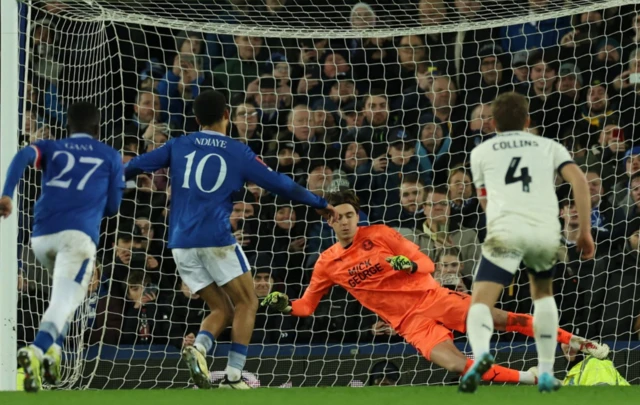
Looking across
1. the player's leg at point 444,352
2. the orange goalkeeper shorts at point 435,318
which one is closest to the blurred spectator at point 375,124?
the orange goalkeeper shorts at point 435,318

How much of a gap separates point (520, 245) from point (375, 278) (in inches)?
113

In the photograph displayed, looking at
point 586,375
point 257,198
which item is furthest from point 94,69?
point 586,375

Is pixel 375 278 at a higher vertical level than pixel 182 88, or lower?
lower

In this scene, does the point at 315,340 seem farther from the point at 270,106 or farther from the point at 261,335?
the point at 270,106

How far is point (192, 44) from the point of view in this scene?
10695 mm

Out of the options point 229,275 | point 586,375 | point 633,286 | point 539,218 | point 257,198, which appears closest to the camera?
point 539,218

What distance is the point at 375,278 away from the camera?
8.29 metres

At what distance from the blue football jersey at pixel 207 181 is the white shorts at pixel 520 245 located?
1685 mm

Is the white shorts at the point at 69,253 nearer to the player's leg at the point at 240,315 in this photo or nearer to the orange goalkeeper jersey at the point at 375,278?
the player's leg at the point at 240,315

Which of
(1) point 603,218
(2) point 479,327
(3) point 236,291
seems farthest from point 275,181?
(1) point 603,218

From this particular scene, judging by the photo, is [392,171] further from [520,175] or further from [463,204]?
[520,175]

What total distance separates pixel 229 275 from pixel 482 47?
15.5 ft

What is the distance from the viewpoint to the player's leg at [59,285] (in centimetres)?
558

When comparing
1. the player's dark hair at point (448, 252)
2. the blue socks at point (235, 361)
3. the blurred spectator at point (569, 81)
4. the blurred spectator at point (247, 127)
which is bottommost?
the blue socks at point (235, 361)
